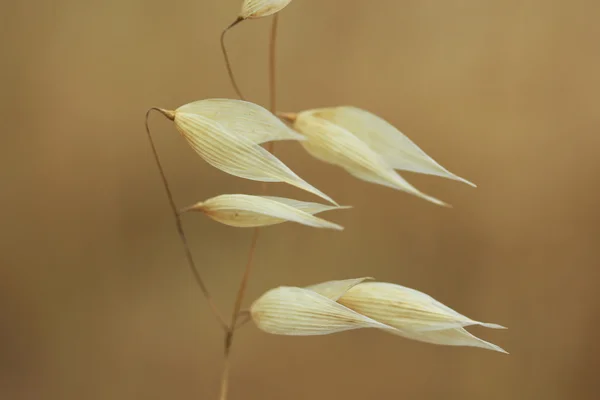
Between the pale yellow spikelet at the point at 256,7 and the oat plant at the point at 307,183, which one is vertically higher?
the pale yellow spikelet at the point at 256,7

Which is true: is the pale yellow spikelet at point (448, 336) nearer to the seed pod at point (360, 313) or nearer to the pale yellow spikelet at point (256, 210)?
the seed pod at point (360, 313)

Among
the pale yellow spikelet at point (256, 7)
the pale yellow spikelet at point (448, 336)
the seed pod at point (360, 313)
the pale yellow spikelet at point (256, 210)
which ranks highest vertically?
the pale yellow spikelet at point (256, 7)

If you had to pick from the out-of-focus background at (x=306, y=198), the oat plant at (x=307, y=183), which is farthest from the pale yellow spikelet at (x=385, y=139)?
the out-of-focus background at (x=306, y=198)

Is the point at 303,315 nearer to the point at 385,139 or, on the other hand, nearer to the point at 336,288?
the point at 336,288

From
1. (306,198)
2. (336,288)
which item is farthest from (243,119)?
(306,198)

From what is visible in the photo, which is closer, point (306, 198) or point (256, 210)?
point (256, 210)

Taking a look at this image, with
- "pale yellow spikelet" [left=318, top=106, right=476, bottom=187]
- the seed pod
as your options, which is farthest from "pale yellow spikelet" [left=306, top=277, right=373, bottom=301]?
"pale yellow spikelet" [left=318, top=106, right=476, bottom=187]

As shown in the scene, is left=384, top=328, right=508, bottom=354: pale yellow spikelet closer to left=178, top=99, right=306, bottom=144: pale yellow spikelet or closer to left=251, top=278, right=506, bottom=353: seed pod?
left=251, top=278, right=506, bottom=353: seed pod
